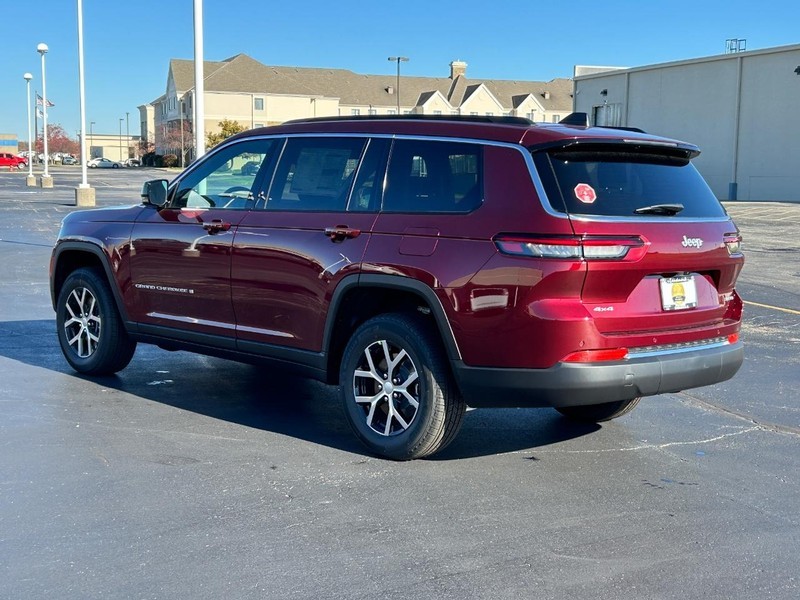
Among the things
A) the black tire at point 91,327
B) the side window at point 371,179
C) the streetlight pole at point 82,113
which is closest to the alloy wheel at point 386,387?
the side window at point 371,179

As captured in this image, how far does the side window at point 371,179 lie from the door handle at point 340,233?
0.13m

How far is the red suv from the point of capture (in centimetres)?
489

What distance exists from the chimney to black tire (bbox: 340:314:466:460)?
340 feet

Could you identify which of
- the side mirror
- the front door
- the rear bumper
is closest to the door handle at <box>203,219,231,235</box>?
the front door

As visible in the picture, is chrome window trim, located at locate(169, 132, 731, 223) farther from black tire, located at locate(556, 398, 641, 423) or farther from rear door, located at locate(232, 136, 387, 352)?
A: black tire, located at locate(556, 398, 641, 423)

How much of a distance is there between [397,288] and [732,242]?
1957mm

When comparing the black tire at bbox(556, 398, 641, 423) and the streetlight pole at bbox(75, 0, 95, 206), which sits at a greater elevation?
the streetlight pole at bbox(75, 0, 95, 206)

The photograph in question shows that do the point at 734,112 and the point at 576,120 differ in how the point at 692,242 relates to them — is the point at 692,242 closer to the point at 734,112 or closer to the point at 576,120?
the point at 576,120

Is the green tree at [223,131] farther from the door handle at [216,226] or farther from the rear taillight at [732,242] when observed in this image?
the rear taillight at [732,242]

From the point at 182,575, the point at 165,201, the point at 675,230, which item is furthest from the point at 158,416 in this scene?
the point at 675,230

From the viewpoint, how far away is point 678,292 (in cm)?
522

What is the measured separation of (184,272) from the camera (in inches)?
263

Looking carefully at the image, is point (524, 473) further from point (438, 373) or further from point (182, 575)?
point (182, 575)

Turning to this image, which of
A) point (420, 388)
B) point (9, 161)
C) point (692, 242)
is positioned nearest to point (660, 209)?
point (692, 242)
